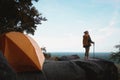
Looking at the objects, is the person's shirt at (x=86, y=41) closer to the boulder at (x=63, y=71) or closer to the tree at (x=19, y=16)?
the boulder at (x=63, y=71)

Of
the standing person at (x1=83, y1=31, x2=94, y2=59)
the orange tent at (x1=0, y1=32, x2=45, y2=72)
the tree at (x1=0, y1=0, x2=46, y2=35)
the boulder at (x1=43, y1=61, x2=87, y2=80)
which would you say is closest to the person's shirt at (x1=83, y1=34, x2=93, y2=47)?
the standing person at (x1=83, y1=31, x2=94, y2=59)

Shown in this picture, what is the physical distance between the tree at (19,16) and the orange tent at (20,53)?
21.8 ft

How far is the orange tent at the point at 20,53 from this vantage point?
46.0ft

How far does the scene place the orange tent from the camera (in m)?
14.0

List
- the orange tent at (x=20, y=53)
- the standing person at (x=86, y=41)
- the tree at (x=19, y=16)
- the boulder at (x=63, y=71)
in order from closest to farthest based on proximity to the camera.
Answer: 1. the orange tent at (x=20, y=53)
2. the boulder at (x=63, y=71)
3. the standing person at (x=86, y=41)
4. the tree at (x=19, y=16)

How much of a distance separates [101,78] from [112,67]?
1.81m

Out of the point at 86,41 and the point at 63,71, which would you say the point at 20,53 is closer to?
the point at 63,71

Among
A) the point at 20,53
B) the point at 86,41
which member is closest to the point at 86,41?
the point at 86,41

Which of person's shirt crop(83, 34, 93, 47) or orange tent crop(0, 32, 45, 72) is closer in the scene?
orange tent crop(0, 32, 45, 72)

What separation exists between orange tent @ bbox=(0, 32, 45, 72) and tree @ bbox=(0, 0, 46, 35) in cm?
665

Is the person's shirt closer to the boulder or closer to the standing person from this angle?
the standing person

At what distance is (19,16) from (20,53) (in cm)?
898

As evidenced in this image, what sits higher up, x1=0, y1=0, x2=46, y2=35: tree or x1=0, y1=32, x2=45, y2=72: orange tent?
x1=0, y1=0, x2=46, y2=35: tree

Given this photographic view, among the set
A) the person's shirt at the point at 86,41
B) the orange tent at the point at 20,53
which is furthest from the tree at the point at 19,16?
the orange tent at the point at 20,53
